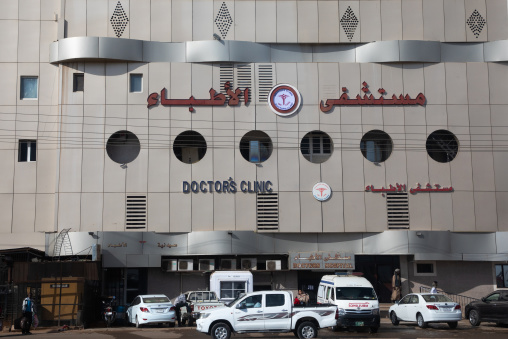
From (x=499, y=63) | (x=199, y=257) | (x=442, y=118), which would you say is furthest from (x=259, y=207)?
(x=499, y=63)

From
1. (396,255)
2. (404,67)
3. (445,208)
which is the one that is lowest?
(396,255)

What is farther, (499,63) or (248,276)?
(499,63)

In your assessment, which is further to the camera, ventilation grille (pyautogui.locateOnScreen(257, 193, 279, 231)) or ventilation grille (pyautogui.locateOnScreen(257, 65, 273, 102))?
ventilation grille (pyautogui.locateOnScreen(257, 65, 273, 102))

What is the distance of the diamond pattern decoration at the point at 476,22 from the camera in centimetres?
3984

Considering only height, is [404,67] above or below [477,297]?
above

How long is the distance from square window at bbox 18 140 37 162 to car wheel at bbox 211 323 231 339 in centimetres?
1892

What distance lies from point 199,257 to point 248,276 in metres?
4.13

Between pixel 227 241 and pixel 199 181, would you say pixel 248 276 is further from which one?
pixel 199 181

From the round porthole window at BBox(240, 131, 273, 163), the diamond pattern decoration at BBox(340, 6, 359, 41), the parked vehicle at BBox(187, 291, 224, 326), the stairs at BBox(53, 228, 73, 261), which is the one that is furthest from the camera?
the diamond pattern decoration at BBox(340, 6, 359, 41)

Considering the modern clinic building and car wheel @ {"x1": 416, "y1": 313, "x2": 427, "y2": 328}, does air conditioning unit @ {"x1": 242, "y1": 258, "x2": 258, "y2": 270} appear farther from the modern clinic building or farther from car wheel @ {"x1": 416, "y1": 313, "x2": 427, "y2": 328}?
car wheel @ {"x1": 416, "y1": 313, "x2": 427, "y2": 328}

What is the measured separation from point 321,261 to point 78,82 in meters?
16.8

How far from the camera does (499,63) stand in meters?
39.4

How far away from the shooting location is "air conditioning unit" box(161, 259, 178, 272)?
122 ft

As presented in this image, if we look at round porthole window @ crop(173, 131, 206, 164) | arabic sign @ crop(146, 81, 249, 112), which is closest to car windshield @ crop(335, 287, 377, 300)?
round porthole window @ crop(173, 131, 206, 164)
